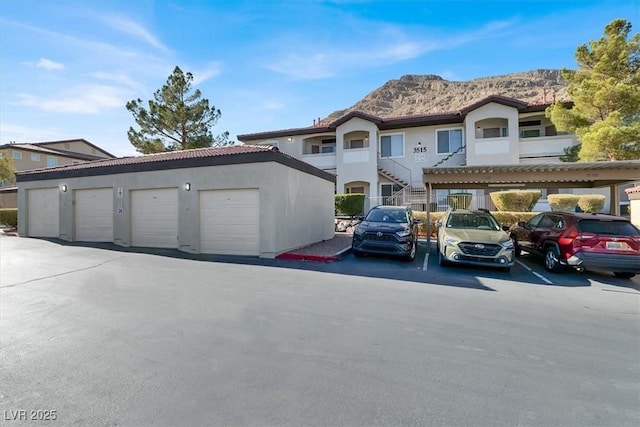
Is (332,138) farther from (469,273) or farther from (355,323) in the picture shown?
(355,323)

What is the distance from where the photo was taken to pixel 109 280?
7480 millimetres

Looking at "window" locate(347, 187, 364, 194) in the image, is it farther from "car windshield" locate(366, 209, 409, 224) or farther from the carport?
"car windshield" locate(366, 209, 409, 224)

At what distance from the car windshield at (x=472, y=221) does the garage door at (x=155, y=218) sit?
10096 millimetres

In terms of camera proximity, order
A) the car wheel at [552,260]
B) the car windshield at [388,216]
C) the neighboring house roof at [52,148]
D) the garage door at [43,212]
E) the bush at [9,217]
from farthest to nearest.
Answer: the neighboring house roof at [52,148] < the bush at [9,217] < the garage door at [43,212] < the car windshield at [388,216] < the car wheel at [552,260]

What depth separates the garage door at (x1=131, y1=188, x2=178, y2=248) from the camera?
493 inches

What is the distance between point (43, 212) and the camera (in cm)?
1650

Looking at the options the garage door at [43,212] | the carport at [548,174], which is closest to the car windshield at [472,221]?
the carport at [548,174]

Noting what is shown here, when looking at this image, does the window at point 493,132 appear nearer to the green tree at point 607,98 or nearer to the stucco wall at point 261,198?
the green tree at point 607,98

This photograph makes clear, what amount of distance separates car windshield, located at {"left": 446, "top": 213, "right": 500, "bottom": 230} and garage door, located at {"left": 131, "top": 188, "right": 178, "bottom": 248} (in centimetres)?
1010

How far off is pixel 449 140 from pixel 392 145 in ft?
12.6

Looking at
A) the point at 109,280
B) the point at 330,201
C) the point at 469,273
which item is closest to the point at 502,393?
the point at 469,273

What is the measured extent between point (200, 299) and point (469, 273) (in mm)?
6616

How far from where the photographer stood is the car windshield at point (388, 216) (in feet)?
36.3

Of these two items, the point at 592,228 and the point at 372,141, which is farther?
the point at 372,141
